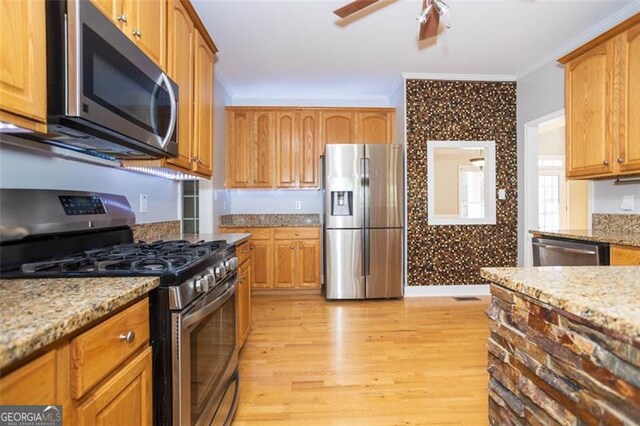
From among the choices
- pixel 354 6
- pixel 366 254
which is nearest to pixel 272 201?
pixel 366 254

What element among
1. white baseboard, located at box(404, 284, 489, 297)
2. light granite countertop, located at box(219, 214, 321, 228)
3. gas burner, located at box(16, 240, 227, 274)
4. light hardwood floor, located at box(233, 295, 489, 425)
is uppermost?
light granite countertop, located at box(219, 214, 321, 228)

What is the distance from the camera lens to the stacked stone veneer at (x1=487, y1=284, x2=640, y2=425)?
1.98ft

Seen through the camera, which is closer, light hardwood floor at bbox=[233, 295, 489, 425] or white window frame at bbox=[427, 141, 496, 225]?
light hardwood floor at bbox=[233, 295, 489, 425]

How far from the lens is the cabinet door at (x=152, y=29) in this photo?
150 cm

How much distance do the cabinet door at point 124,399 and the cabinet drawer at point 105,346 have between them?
3 cm

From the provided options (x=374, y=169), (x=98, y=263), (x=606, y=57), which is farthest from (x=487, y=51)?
(x=98, y=263)

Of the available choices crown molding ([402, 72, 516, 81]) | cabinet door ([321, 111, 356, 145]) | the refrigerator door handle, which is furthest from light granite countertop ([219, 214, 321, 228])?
crown molding ([402, 72, 516, 81])

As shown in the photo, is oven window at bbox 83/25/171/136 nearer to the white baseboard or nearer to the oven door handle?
the oven door handle

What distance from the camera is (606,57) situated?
2395 millimetres

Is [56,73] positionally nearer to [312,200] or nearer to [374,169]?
[374,169]

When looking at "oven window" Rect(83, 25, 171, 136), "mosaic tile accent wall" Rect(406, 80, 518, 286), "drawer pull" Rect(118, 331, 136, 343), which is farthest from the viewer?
"mosaic tile accent wall" Rect(406, 80, 518, 286)

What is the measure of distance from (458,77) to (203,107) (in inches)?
120

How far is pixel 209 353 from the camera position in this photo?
1.35m

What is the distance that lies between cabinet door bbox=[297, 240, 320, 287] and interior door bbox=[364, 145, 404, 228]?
2.47ft
